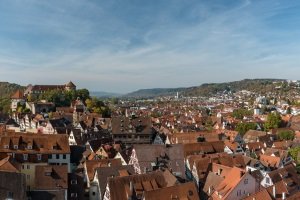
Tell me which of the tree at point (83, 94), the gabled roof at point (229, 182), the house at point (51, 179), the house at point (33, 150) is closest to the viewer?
the house at point (51, 179)

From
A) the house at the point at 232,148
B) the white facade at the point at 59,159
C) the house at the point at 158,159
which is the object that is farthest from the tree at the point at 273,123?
the white facade at the point at 59,159

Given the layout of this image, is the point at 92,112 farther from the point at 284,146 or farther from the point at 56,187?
the point at 56,187

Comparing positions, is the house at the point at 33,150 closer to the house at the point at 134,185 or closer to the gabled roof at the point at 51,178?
the gabled roof at the point at 51,178

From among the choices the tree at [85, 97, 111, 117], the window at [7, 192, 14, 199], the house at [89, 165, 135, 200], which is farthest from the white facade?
the tree at [85, 97, 111, 117]

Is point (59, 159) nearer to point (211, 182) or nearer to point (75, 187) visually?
point (75, 187)

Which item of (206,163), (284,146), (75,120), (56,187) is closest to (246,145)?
(284,146)

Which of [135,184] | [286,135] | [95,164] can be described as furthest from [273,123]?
[135,184]
